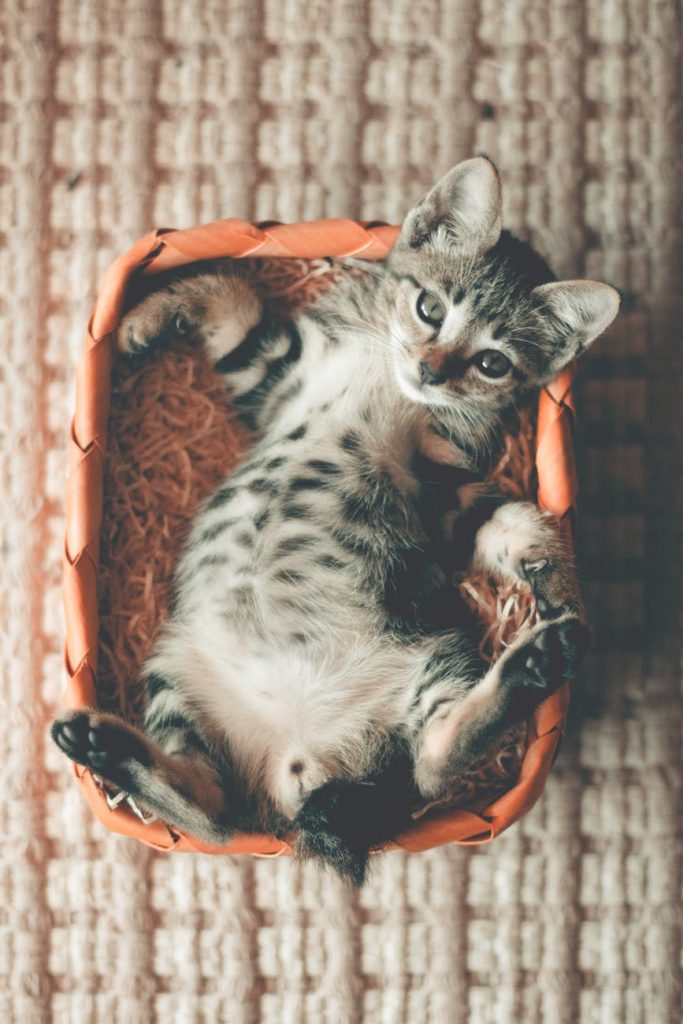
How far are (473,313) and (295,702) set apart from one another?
0.56 meters

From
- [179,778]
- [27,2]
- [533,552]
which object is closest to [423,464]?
[533,552]

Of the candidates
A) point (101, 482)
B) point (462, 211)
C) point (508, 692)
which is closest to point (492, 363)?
point (462, 211)

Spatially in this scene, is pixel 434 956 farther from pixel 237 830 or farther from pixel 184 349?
pixel 184 349

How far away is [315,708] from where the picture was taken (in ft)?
4.05

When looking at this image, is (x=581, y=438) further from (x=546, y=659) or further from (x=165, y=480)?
(x=165, y=480)

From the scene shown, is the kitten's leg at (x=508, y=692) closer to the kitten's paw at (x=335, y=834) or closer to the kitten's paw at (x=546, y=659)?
the kitten's paw at (x=546, y=659)

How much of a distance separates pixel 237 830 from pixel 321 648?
0.83 feet

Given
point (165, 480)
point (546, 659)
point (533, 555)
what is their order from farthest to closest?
point (165, 480), point (533, 555), point (546, 659)

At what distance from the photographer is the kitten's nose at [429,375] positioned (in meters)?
1.21

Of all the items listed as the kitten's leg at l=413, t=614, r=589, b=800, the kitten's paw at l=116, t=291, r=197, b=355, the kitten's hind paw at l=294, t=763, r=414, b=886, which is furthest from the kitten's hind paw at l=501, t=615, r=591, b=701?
the kitten's paw at l=116, t=291, r=197, b=355

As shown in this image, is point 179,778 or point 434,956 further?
point 434,956

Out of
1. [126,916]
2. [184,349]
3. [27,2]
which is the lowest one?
[126,916]

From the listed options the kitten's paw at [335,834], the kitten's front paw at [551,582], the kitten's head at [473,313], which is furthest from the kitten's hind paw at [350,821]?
the kitten's head at [473,313]

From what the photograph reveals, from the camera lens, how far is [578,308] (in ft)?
3.88
